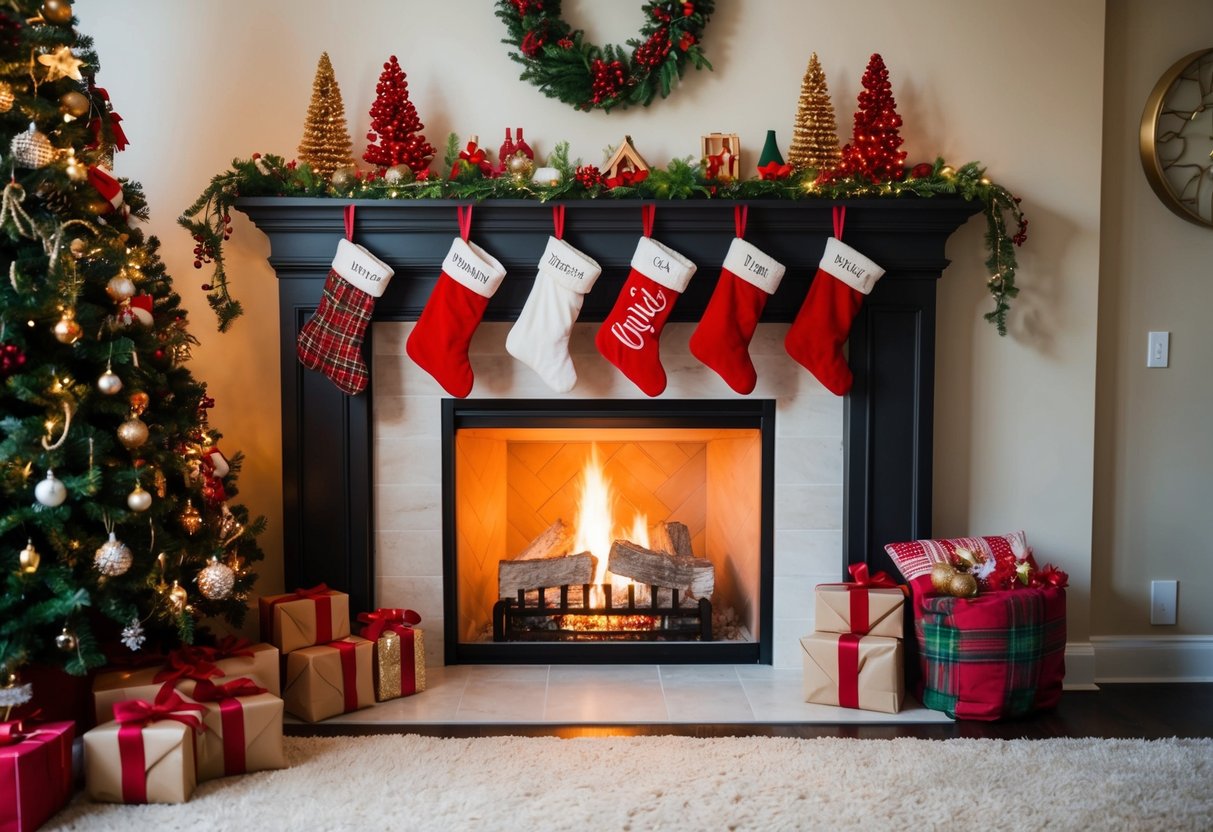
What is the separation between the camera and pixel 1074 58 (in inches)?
108

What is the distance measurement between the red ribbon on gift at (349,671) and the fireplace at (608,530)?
0.39 meters

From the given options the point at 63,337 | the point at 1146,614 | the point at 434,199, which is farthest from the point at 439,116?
the point at 1146,614

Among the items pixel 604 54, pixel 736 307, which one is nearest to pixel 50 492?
pixel 736 307

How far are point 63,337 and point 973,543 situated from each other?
2366mm

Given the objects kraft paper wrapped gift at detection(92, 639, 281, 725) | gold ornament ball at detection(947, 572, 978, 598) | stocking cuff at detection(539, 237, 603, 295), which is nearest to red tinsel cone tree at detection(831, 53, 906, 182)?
stocking cuff at detection(539, 237, 603, 295)

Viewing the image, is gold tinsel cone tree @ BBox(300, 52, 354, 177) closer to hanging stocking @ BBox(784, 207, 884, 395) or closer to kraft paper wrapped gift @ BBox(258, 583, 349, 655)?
kraft paper wrapped gift @ BBox(258, 583, 349, 655)

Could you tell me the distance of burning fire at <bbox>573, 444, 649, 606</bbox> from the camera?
325 cm

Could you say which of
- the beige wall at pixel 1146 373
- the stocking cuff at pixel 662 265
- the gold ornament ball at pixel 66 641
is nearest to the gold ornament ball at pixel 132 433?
the gold ornament ball at pixel 66 641

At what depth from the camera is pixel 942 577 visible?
2.50 meters

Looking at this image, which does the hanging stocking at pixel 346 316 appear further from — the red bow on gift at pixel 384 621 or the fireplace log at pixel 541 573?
the fireplace log at pixel 541 573

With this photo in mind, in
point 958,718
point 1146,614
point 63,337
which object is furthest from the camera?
point 1146,614

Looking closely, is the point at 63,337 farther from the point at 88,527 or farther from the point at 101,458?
the point at 88,527

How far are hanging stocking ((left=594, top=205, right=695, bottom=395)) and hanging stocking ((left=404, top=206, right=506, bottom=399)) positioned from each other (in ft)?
1.17

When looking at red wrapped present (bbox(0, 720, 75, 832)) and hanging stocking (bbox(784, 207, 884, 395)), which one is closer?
red wrapped present (bbox(0, 720, 75, 832))
